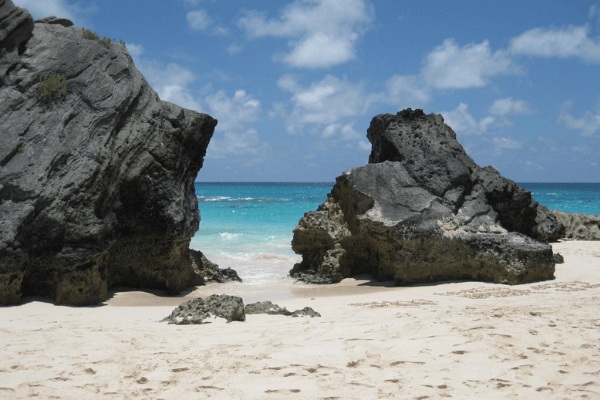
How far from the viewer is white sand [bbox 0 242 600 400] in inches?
134

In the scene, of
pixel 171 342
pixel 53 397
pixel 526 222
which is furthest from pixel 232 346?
pixel 526 222

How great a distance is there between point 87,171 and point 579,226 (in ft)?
48.1

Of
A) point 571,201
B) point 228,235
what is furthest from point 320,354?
point 571,201

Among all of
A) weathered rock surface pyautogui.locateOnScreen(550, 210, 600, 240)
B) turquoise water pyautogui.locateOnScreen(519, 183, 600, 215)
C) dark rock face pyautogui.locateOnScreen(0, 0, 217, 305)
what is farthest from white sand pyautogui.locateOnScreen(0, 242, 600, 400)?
turquoise water pyautogui.locateOnScreen(519, 183, 600, 215)

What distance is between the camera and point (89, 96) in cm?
754

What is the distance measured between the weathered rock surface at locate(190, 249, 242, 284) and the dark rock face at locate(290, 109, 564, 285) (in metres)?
1.46

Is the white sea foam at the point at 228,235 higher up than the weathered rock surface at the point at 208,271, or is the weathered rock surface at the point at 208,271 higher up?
the white sea foam at the point at 228,235

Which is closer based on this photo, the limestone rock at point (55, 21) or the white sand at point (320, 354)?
the white sand at point (320, 354)

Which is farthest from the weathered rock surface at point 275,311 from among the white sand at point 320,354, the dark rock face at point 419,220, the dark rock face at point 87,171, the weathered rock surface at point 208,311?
the dark rock face at point 419,220

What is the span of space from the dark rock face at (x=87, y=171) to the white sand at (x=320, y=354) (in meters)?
0.84

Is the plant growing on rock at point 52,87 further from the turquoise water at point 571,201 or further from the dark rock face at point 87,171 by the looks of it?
the turquoise water at point 571,201

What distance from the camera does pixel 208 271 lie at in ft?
32.3

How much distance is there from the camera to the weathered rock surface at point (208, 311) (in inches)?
217

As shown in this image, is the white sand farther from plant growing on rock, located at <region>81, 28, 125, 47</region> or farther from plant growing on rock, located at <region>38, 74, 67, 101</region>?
plant growing on rock, located at <region>81, 28, 125, 47</region>
